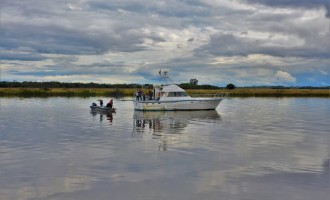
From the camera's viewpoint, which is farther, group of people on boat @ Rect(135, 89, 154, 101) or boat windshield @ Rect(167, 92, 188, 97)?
group of people on boat @ Rect(135, 89, 154, 101)

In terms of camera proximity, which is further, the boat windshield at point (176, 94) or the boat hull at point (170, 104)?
the boat windshield at point (176, 94)

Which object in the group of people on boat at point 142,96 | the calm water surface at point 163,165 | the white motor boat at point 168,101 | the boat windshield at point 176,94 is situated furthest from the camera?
the group of people on boat at point 142,96

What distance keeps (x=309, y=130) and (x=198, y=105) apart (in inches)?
860

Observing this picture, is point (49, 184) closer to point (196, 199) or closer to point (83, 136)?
point (196, 199)

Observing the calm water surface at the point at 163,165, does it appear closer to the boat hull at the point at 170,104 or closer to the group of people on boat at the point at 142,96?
the boat hull at the point at 170,104

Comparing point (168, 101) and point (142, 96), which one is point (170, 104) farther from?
point (142, 96)

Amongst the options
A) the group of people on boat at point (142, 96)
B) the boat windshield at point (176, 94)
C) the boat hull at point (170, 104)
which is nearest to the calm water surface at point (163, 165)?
the boat hull at point (170, 104)

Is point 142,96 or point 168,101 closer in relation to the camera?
point 168,101

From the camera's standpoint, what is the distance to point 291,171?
17.3 m

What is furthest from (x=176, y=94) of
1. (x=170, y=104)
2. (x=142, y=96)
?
(x=142, y=96)

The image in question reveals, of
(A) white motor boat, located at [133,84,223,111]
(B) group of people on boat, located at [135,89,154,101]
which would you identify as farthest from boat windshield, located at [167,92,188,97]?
(B) group of people on boat, located at [135,89,154,101]

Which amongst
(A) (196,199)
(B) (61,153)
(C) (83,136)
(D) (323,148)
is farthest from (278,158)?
(C) (83,136)

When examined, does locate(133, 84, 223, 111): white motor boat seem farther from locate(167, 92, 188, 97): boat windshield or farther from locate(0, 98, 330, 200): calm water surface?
locate(0, 98, 330, 200): calm water surface

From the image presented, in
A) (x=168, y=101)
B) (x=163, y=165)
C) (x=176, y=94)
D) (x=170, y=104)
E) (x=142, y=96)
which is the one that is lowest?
(x=163, y=165)
